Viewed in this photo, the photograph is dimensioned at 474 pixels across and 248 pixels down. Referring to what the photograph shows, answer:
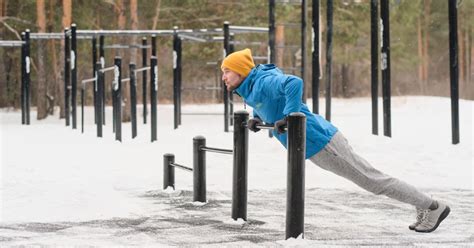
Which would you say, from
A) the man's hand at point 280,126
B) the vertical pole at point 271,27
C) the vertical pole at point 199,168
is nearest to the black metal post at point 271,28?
the vertical pole at point 271,27

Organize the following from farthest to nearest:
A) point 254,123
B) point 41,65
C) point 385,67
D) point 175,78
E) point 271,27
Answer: point 41,65, point 175,78, point 271,27, point 385,67, point 254,123

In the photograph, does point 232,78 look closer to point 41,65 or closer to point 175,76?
point 175,76

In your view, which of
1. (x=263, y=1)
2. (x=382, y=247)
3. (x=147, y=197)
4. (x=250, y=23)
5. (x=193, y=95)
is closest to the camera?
(x=382, y=247)

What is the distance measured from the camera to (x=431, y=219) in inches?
258

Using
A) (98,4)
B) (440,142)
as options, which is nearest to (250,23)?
(98,4)

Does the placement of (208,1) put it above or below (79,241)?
above

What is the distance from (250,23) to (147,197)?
25006 millimetres

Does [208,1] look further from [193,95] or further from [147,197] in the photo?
[147,197]

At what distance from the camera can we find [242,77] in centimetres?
640

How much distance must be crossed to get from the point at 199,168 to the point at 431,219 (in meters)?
2.47

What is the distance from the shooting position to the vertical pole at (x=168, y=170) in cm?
911

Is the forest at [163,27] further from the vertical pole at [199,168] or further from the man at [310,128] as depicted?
the man at [310,128]

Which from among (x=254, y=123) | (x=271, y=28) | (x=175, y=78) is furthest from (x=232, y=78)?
(x=175, y=78)

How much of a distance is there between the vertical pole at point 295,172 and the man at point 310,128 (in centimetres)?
11
